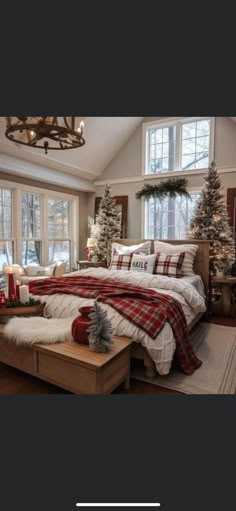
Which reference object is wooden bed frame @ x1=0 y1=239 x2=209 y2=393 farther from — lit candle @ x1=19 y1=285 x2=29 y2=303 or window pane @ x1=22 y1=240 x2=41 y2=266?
window pane @ x1=22 y1=240 x2=41 y2=266

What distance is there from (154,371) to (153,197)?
3802mm

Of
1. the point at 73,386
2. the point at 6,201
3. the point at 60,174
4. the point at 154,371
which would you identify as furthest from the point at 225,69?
the point at 60,174

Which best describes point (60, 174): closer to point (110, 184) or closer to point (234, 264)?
point (110, 184)

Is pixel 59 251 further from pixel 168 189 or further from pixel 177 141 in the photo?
pixel 177 141

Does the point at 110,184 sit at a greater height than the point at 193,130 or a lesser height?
lesser

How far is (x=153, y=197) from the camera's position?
17.6 ft

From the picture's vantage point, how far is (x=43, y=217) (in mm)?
5051

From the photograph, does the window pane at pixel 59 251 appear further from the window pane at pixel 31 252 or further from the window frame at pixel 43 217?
the window pane at pixel 31 252

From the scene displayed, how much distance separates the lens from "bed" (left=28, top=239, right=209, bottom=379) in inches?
80.4

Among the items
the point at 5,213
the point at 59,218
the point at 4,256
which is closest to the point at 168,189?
the point at 59,218

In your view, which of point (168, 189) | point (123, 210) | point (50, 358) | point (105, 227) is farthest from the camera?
point (123, 210)

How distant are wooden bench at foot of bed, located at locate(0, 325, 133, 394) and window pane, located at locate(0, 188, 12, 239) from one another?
2588 millimetres

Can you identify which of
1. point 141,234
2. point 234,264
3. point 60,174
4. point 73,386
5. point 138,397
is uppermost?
point 60,174

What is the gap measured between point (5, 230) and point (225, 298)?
3502mm
